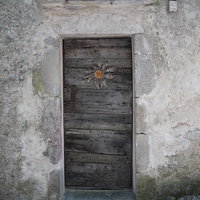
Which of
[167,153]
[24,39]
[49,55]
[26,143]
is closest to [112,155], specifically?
[167,153]

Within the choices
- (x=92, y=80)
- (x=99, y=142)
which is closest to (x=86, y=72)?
(x=92, y=80)

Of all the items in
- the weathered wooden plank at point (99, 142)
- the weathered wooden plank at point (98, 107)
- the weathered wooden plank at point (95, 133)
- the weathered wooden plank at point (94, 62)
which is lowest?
the weathered wooden plank at point (99, 142)

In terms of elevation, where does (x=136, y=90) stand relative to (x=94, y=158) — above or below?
above

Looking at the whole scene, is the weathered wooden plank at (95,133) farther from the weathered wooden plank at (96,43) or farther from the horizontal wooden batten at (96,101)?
the weathered wooden plank at (96,43)

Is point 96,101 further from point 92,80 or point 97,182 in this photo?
point 97,182

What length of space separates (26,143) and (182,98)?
1889 millimetres

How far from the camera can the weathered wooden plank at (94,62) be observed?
3.78 m

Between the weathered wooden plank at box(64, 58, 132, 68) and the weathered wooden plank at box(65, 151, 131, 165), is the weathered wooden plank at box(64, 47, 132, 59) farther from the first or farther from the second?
the weathered wooden plank at box(65, 151, 131, 165)

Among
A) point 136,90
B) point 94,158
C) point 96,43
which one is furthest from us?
point 94,158

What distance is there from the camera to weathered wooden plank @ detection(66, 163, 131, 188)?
154 inches

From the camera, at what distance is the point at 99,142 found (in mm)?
3885

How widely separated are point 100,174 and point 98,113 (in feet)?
2.54

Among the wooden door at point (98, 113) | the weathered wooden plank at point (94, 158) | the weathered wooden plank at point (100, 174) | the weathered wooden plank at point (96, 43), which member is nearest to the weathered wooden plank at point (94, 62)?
the wooden door at point (98, 113)

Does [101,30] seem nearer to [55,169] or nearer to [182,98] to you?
[182,98]
